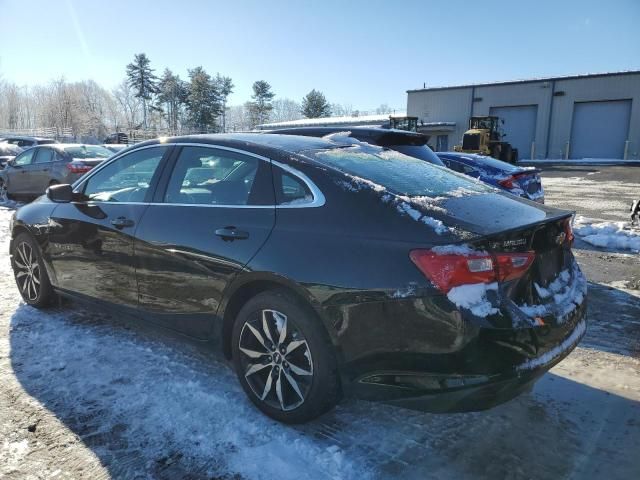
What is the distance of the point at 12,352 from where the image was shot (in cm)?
390

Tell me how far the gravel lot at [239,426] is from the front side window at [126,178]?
1.18 m

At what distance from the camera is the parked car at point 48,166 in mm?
11531

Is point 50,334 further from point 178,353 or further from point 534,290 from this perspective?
point 534,290

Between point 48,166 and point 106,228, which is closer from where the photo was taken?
point 106,228

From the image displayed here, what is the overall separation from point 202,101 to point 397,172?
6478 centimetres

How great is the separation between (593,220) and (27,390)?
10338 mm

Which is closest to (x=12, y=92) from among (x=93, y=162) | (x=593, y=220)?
(x=93, y=162)

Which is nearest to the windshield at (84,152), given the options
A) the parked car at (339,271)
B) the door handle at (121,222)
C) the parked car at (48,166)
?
the parked car at (48,166)

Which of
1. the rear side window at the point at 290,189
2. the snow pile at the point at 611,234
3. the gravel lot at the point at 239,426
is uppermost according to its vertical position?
the rear side window at the point at 290,189

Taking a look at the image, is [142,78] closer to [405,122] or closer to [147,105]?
[147,105]

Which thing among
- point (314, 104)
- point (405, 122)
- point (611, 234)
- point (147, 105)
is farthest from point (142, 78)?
point (611, 234)

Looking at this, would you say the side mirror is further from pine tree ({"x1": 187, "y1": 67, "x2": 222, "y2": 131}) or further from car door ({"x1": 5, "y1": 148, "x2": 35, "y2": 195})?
pine tree ({"x1": 187, "y1": 67, "x2": 222, "y2": 131})

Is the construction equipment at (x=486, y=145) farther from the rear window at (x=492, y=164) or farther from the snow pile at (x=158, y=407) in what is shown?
the snow pile at (x=158, y=407)

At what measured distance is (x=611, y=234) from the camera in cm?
850
